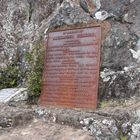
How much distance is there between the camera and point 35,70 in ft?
18.2

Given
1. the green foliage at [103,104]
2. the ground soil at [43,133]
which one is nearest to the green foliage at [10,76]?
the ground soil at [43,133]

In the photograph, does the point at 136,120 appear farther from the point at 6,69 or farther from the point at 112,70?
the point at 6,69

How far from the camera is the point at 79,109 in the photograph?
4738 millimetres

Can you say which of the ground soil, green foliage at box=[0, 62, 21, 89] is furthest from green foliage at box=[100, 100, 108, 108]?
green foliage at box=[0, 62, 21, 89]

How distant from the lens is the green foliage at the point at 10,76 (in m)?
6.14

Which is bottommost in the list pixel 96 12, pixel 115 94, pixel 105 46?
pixel 115 94

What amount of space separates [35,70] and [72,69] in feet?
2.30

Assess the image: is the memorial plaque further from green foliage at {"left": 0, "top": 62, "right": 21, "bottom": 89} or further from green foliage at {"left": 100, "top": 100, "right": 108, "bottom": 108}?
green foliage at {"left": 0, "top": 62, "right": 21, "bottom": 89}

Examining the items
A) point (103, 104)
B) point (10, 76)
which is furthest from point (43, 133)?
point (10, 76)

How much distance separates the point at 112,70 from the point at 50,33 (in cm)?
117

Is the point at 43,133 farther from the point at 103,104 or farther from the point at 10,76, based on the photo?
the point at 10,76

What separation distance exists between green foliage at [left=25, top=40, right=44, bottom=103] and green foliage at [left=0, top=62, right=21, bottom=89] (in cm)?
44

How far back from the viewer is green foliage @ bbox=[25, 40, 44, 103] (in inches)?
214

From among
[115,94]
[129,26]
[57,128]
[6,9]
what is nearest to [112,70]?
[115,94]
